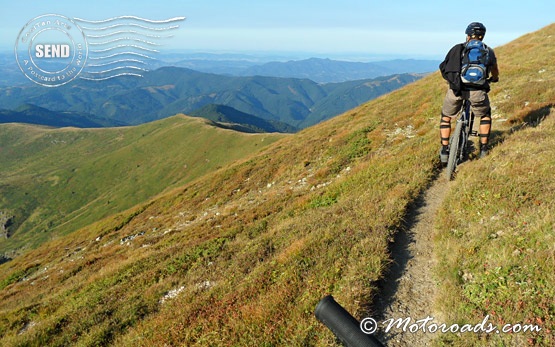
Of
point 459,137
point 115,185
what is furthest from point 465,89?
point 115,185

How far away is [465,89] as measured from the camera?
983 centimetres

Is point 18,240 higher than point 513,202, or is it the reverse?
point 513,202

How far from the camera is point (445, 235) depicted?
7.51 meters

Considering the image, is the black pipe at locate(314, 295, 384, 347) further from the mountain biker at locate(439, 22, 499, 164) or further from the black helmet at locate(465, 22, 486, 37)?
the black helmet at locate(465, 22, 486, 37)

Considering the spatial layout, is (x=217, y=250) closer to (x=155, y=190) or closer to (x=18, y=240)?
(x=155, y=190)

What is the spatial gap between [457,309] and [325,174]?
46.0 feet

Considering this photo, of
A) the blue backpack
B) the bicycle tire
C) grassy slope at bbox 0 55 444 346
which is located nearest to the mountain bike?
the bicycle tire

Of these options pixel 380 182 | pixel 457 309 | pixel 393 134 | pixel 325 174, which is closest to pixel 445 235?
pixel 457 309

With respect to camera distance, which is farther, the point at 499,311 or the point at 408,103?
the point at 408,103

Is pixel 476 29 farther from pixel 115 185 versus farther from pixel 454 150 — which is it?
pixel 115 185

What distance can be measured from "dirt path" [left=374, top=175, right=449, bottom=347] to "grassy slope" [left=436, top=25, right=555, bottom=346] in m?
0.32

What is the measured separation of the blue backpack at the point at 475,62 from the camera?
919 cm

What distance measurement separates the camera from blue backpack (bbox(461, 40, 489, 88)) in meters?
9.19

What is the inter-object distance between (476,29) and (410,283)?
776 centimetres
